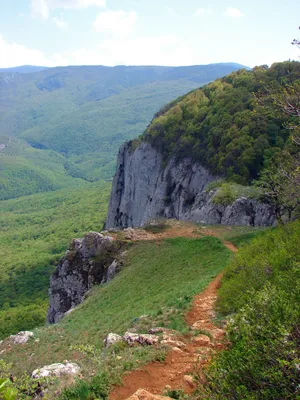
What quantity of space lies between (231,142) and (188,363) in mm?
37295

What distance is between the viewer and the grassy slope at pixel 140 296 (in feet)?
51.8

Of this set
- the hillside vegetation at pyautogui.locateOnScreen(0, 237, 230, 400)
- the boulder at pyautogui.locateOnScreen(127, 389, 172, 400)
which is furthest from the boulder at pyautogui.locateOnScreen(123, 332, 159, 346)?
the boulder at pyautogui.locateOnScreen(127, 389, 172, 400)

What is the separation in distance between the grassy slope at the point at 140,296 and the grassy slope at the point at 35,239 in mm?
34085

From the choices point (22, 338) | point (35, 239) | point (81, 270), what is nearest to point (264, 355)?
point (22, 338)

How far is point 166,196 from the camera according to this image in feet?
177

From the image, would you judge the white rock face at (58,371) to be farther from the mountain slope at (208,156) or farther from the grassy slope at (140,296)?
the mountain slope at (208,156)

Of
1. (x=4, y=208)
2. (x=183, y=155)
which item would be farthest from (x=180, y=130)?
(x=4, y=208)

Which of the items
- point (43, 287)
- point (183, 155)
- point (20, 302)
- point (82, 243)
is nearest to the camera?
point (82, 243)

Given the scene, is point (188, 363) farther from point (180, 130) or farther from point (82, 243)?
point (180, 130)

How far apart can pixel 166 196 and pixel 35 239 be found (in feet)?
291

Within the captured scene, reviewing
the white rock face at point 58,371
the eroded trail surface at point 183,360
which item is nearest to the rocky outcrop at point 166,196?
the eroded trail surface at point 183,360

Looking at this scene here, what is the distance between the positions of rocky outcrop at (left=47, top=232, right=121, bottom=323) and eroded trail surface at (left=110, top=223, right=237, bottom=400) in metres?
16.2

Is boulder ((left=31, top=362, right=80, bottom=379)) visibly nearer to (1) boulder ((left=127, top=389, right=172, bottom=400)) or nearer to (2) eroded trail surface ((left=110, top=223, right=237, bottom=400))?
(2) eroded trail surface ((left=110, top=223, right=237, bottom=400))

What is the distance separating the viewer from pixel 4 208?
19338 centimetres
